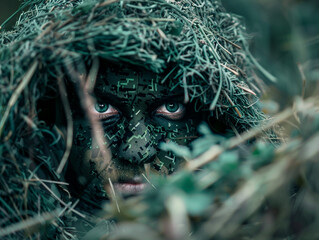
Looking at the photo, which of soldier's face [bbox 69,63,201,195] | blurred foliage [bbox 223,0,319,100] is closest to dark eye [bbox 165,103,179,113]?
soldier's face [bbox 69,63,201,195]

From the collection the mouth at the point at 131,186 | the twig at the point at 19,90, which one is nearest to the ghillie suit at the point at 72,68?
the twig at the point at 19,90

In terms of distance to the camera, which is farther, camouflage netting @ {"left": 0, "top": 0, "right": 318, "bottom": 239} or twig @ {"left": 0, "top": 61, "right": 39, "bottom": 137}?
twig @ {"left": 0, "top": 61, "right": 39, "bottom": 137}

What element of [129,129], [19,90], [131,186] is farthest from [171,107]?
[19,90]

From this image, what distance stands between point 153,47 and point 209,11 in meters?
0.39

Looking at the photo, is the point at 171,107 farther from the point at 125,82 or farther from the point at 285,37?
the point at 285,37

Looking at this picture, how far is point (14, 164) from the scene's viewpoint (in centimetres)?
79

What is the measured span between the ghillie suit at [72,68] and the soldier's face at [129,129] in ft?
0.16

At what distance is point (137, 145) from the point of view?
3.11 ft

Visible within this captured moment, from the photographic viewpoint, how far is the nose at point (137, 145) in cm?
95

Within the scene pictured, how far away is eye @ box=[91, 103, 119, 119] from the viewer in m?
0.98

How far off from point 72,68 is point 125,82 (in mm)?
163

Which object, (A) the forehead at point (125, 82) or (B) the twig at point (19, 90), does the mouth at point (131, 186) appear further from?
(B) the twig at point (19, 90)

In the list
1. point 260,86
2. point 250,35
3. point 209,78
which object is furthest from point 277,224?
point 250,35

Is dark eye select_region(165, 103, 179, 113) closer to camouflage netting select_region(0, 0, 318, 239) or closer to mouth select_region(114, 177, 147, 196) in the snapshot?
camouflage netting select_region(0, 0, 318, 239)
